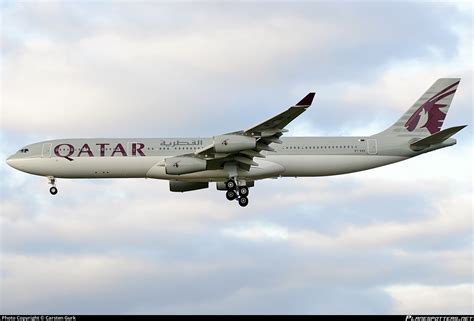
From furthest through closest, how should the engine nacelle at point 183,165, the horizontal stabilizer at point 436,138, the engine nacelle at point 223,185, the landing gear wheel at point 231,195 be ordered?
the engine nacelle at point 223,185 → the landing gear wheel at point 231,195 → the horizontal stabilizer at point 436,138 → the engine nacelle at point 183,165

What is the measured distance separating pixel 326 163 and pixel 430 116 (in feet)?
29.7

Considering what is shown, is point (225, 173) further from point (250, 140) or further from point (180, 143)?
point (250, 140)

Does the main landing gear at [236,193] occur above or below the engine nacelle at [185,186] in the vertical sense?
below

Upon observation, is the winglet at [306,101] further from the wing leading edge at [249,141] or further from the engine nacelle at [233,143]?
the engine nacelle at [233,143]

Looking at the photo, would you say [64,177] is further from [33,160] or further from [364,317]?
[364,317]

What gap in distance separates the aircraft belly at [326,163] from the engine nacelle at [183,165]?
4.86 meters

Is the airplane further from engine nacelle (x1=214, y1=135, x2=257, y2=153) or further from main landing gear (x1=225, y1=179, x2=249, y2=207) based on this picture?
engine nacelle (x1=214, y1=135, x2=257, y2=153)

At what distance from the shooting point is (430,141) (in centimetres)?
6412

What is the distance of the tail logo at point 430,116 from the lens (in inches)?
2655

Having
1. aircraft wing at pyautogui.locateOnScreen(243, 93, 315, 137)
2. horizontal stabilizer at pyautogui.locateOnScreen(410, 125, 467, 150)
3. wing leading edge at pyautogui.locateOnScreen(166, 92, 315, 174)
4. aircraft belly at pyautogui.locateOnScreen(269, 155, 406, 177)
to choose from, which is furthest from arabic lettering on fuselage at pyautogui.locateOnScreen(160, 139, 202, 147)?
horizontal stabilizer at pyautogui.locateOnScreen(410, 125, 467, 150)

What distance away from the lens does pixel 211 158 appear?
6134 cm

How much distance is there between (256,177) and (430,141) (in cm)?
1138

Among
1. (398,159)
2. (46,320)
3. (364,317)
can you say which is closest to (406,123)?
(398,159)

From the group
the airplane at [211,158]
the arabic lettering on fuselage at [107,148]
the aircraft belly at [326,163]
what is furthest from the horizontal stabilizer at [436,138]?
the arabic lettering on fuselage at [107,148]
